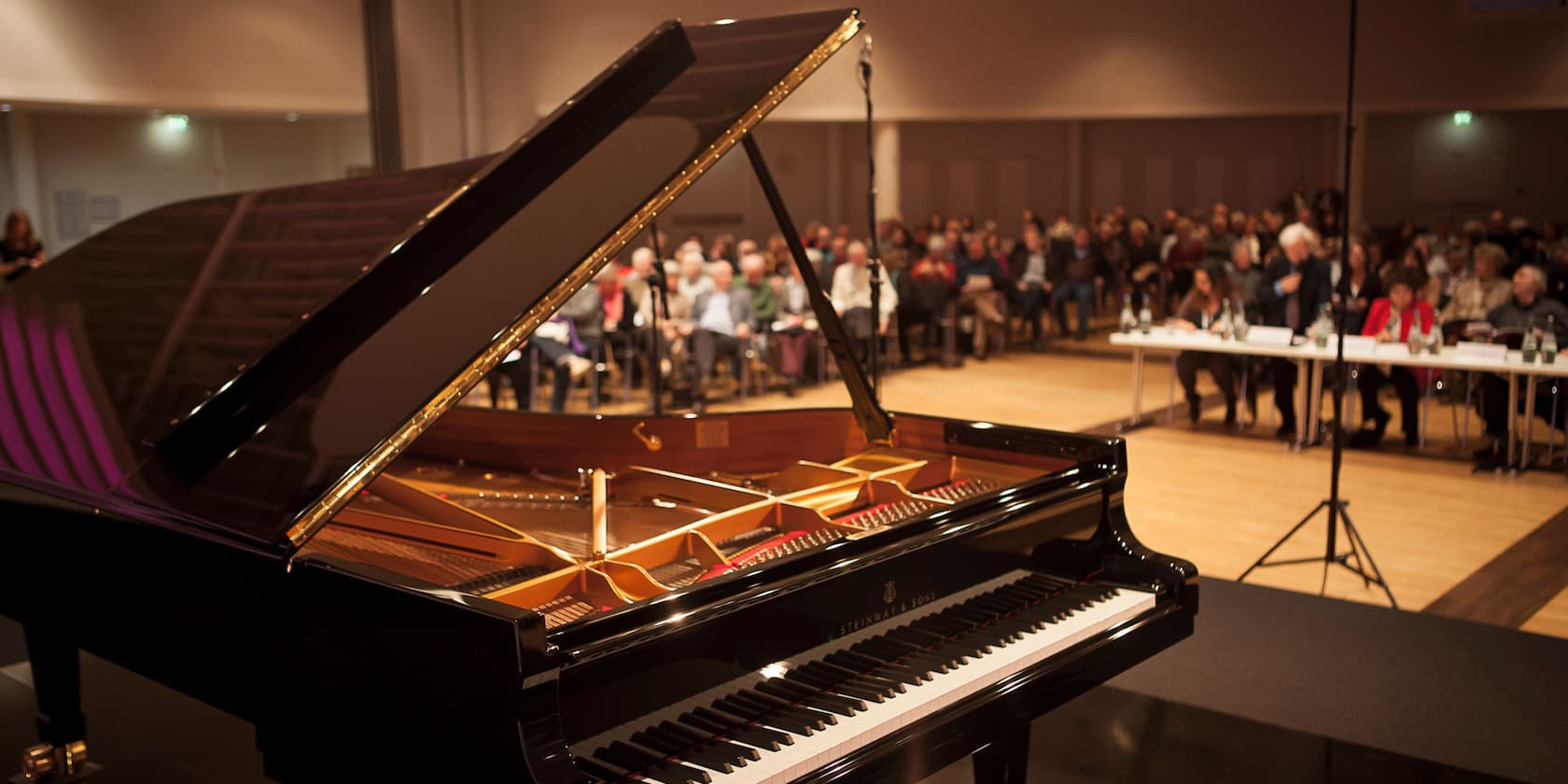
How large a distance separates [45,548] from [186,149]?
6.68 m

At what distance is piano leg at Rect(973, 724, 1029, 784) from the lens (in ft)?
9.68

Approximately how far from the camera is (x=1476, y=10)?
10539 mm

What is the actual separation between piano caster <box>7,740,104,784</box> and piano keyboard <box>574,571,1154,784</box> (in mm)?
1938

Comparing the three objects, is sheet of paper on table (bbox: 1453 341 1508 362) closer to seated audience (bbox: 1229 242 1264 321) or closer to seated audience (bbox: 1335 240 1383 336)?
seated audience (bbox: 1335 240 1383 336)

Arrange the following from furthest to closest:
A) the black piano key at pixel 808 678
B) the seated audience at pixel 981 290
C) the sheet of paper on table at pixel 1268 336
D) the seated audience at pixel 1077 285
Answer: the seated audience at pixel 1077 285 → the seated audience at pixel 981 290 → the sheet of paper on table at pixel 1268 336 → the black piano key at pixel 808 678

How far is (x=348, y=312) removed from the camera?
2611 millimetres

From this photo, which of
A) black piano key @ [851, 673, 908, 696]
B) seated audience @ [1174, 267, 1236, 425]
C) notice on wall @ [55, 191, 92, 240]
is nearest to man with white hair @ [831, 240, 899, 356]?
seated audience @ [1174, 267, 1236, 425]

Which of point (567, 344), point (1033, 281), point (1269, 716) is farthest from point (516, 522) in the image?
point (1033, 281)

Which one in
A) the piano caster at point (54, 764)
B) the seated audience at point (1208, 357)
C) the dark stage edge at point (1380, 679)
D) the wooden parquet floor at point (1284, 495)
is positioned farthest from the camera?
the seated audience at point (1208, 357)

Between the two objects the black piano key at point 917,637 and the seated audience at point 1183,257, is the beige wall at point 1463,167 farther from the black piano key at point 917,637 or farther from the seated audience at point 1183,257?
the black piano key at point 917,637

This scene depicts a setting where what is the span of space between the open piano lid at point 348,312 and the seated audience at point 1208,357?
6141 millimetres

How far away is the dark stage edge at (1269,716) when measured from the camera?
3.41 metres

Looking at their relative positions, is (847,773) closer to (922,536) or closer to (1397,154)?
(922,536)

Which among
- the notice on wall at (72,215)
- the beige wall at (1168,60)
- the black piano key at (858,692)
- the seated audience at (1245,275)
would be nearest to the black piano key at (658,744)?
the black piano key at (858,692)
